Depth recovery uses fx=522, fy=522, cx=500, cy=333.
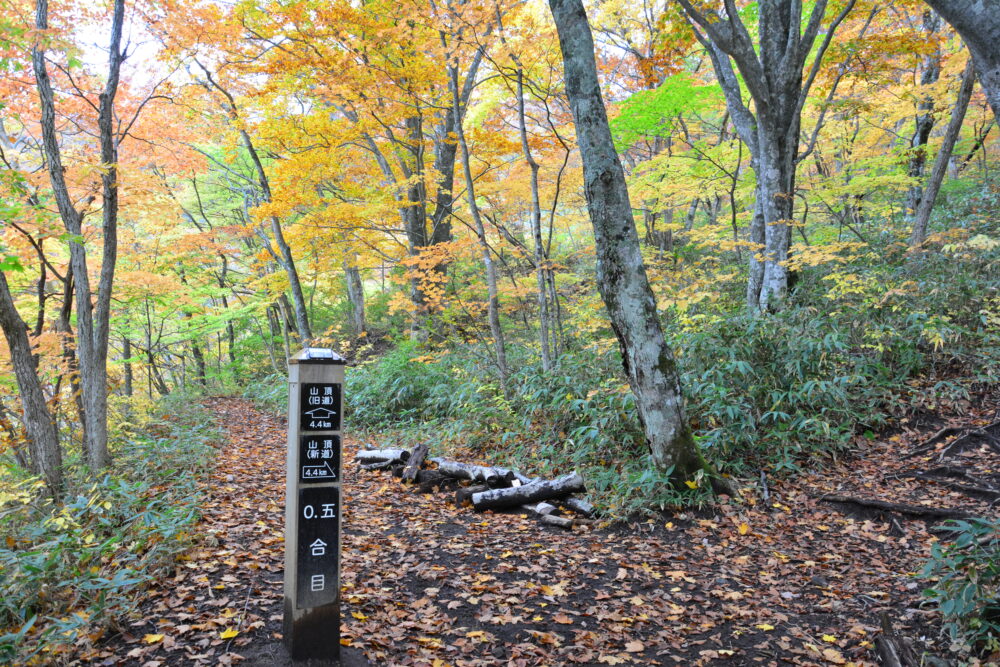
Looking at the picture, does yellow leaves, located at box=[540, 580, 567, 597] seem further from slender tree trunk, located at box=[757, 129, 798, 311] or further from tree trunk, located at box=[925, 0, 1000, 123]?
slender tree trunk, located at box=[757, 129, 798, 311]

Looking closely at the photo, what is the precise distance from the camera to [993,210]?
1113cm

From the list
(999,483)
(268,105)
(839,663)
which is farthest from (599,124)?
(268,105)

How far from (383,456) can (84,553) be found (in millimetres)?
4170

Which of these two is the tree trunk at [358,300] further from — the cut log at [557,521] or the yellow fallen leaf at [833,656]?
the yellow fallen leaf at [833,656]

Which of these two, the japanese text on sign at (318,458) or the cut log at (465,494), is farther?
the cut log at (465,494)

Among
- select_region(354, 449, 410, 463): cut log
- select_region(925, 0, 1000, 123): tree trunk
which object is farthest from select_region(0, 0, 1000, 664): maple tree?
select_region(354, 449, 410, 463): cut log

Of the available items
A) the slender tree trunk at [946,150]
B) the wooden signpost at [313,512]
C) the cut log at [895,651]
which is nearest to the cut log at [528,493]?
the cut log at [895,651]

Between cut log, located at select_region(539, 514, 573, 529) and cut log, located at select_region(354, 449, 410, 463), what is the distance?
8.97 ft

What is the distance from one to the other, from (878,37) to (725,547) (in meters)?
9.19

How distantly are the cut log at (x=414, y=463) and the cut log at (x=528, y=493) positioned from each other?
1.29 meters

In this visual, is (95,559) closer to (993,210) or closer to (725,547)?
(725,547)

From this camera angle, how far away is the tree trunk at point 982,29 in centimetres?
296

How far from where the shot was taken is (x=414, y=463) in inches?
286

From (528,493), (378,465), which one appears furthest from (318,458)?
(378,465)
